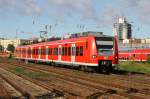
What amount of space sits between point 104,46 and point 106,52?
1.64 ft

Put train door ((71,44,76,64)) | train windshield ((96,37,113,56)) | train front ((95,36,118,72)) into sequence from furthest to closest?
train door ((71,44,76,64))
train windshield ((96,37,113,56))
train front ((95,36,118,72))

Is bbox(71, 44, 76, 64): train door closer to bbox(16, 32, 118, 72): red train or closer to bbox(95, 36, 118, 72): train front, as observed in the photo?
bbox(16, 32, 118, 72): red train

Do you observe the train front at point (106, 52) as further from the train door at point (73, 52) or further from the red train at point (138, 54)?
the red train at point (138, 54)

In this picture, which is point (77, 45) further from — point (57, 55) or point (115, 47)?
point (57, 55)

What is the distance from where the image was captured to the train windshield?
97.9 feet

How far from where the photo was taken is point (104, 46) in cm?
2989

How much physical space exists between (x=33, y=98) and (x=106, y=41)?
16.4 meters

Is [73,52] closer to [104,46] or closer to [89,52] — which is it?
[89,52]

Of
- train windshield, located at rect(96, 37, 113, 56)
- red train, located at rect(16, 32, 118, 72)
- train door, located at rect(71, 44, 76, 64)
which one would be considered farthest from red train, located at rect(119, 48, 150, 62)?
train windshield, located at rect(96, 37, 113, 56)

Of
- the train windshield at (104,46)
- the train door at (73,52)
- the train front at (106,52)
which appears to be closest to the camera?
the train front at (106,52)

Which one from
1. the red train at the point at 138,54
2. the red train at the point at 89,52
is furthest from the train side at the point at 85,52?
the red train at the point at 138,54

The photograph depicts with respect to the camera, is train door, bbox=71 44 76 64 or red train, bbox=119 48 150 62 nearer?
train door, bbox=71 44 76 64

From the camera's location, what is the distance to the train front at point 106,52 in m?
29.7

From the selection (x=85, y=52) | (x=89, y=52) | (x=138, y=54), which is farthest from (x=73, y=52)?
(x=138, y=54)
